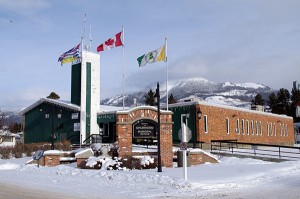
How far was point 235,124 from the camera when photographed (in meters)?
40.7

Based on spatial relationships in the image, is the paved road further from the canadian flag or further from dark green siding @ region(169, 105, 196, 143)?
the canadian flag

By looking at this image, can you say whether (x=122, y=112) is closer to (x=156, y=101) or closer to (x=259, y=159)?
(x=156, y=101)

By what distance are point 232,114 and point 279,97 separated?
5269 cm

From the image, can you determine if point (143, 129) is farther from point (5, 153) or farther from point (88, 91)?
point (88, 91)

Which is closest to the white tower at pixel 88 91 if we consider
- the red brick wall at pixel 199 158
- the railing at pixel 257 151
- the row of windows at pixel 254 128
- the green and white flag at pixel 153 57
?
the green and white flag at pixel 153 57

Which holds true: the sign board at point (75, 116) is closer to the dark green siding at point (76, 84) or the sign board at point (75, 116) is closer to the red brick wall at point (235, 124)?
the dark green siding at point (76, 84)

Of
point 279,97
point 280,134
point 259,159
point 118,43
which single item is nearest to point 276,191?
point 259,159

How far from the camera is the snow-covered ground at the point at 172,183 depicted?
13469mm

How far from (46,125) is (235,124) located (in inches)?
819

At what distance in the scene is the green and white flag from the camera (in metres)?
33.6

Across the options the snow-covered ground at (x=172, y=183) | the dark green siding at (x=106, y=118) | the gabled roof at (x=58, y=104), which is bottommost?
the snow-covered ground at (x=172, y=183)

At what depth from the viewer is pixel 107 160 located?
22.0 m

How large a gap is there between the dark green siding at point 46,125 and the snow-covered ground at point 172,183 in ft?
67.0

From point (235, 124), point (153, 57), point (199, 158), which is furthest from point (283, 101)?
point (199, 158)
